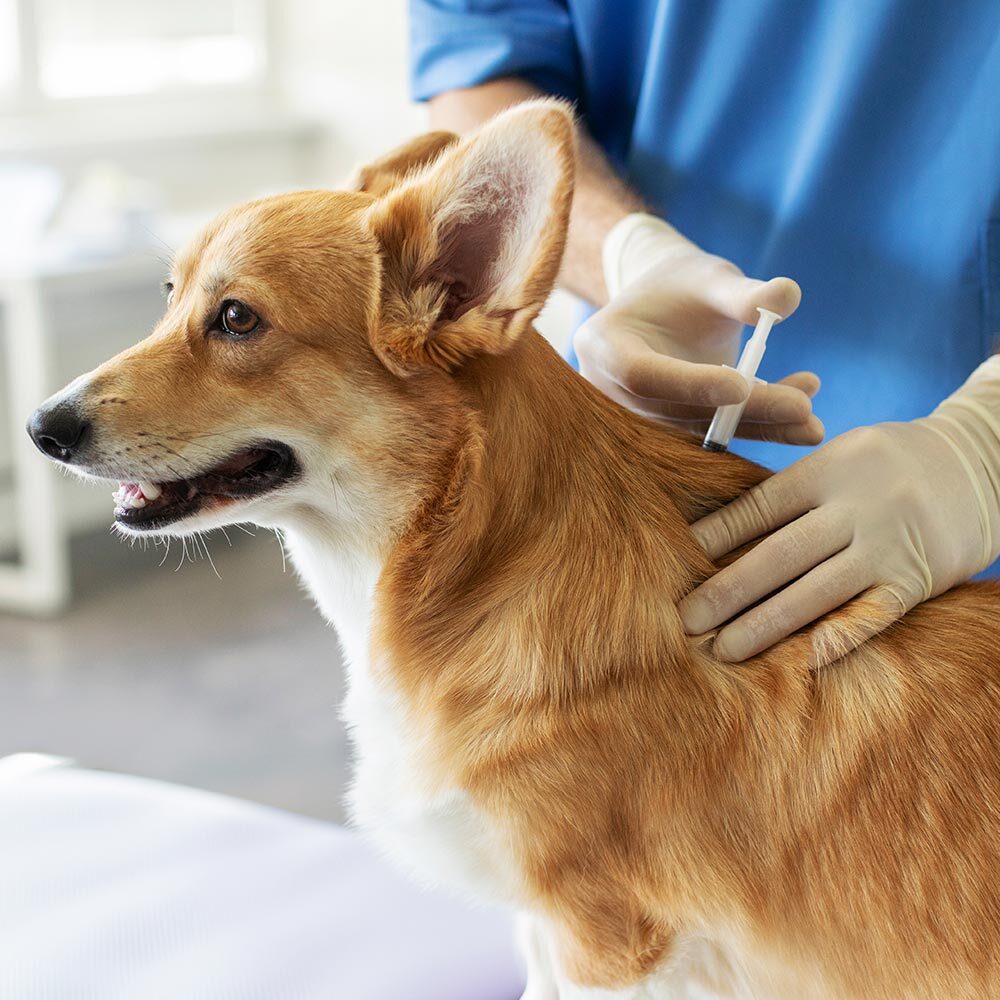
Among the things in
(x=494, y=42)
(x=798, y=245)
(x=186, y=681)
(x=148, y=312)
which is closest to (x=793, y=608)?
(x=798, y=245)

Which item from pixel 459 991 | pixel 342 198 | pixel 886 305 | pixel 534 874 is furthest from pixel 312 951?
pixel 886 305

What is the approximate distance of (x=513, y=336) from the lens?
0.95m

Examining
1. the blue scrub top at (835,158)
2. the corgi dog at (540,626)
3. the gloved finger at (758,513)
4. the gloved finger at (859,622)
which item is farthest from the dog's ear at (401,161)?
the gloved finger at (859,622)

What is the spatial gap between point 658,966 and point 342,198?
0.70 metres

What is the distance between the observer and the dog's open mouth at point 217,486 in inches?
40.1

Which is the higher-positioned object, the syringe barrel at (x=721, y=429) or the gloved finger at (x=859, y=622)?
the syringe barrel at (x=721, y=429)

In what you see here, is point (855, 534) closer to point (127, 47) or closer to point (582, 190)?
point (582, 190)

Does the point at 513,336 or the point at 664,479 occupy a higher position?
the point at 513,336

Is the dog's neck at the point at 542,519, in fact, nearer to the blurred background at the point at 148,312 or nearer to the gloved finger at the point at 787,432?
the gloved finger at the point at 787,432

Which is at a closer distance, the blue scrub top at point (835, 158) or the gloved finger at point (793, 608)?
the gloved finger at point (793, 608)

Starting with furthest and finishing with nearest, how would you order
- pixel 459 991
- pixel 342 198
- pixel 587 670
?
pixel 459 991 → pixel 342 198 → pixel 587 670

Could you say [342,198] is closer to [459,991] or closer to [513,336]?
[513,336]

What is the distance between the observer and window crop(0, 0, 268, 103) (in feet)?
13.9

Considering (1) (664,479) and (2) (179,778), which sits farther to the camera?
(2) (179,778)
